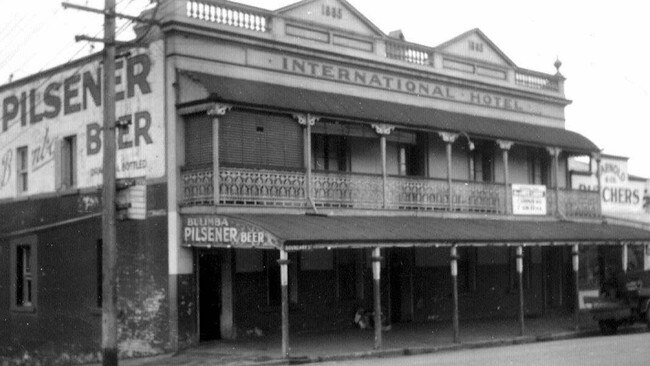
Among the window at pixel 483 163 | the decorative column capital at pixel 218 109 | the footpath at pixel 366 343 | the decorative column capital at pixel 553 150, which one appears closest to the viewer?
the footpath at pixel 366 343

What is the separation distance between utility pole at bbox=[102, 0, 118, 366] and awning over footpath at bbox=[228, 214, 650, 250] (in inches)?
147

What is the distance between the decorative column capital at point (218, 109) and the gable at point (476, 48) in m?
9.32


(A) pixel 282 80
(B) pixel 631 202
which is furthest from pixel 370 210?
(B) pixel 631 202

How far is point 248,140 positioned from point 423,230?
4789mm

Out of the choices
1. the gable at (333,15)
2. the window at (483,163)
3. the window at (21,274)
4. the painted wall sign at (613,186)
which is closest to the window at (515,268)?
the window at (483,163)

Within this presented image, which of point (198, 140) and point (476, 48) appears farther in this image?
point (476, 48)

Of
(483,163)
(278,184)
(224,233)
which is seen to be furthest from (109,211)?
(483,163)

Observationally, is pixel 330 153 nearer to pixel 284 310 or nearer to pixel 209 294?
pixel 209 294

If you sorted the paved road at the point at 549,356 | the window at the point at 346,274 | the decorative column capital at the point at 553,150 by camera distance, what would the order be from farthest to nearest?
the decorative column capital at the point at 553,150, the window at the point at 346,274, the paved road at the point at 549,356

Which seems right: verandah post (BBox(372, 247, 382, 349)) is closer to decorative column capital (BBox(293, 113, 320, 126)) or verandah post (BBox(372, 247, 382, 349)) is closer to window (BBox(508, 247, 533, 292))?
decorative column capital (BBox(293, 113, 320, 126))

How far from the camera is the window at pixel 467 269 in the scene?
98.6 ft

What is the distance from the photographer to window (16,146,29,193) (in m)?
27.9

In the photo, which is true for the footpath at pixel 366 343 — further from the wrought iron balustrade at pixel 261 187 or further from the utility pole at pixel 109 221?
the wrought iron balustrade at pixel 261 187

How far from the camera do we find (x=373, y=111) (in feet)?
83.3
